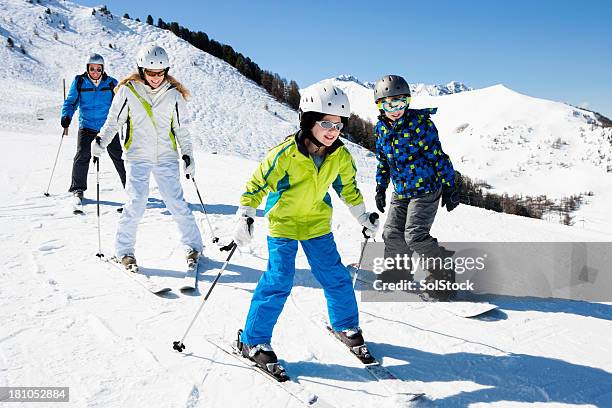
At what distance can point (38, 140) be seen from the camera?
14.9 m

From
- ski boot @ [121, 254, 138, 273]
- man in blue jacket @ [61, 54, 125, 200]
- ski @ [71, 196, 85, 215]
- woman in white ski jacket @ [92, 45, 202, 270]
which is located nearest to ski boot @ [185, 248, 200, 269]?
woman in white ski jacket @ [92, 45, 202, 270]

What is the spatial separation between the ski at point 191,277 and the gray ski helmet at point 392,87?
2.68 m

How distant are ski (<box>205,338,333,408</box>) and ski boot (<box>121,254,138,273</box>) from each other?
191 cm

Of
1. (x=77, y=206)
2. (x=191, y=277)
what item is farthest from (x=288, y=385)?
(x=77, y=206)

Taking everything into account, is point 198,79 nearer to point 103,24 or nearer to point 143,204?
point 103,24

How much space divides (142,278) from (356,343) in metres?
2.50

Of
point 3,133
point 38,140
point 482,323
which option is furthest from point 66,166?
point 482,323

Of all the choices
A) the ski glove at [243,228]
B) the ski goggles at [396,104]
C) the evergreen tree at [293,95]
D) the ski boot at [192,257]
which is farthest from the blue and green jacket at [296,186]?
the evergreen tree at [293,95]

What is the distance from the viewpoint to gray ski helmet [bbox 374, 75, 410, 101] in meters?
4.41

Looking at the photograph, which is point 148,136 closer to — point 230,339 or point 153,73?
point 153,73

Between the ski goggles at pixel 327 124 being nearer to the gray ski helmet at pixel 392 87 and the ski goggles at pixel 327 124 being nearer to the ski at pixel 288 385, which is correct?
the gray ski helmet at pixel 392 87

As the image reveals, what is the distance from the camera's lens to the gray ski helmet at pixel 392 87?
4.41 meters

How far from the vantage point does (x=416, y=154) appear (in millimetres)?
4559

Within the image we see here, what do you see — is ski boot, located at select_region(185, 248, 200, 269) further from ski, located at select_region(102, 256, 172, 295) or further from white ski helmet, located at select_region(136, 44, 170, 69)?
white ski helmet, located at select_region(136, 44, 170, 69)
